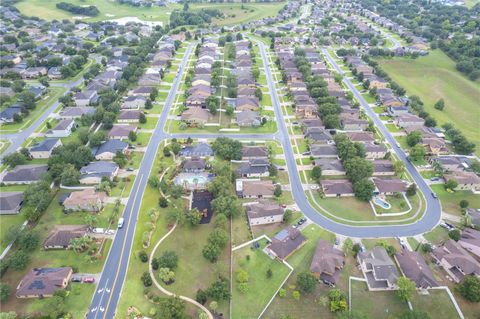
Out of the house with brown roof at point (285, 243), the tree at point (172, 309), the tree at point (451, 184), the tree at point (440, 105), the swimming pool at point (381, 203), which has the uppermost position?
the tree at point (440, 105)

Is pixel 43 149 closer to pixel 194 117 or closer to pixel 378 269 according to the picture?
pixel 194 117

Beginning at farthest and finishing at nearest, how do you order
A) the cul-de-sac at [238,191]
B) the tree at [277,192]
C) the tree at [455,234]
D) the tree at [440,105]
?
the tree at [440,105]
the tree at [277,192]
the tree at [455,234]
the cul-de-sac at [238,191]

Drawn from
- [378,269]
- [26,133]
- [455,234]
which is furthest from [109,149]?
[455,234]

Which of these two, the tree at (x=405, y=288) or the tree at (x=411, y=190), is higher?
the tree at (x=411, y=190)

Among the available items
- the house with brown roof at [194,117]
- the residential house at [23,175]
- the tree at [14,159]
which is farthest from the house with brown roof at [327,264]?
the tree at [14,159]

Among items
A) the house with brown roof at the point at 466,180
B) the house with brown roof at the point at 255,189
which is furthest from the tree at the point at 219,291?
the house with brown roof at the point at 466,180

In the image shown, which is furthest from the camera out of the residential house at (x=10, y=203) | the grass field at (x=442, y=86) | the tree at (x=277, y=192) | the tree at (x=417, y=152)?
the grass field at (x=442, y=86)

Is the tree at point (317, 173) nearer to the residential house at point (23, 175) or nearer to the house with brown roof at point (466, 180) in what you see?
the house with brown roof at point (466, 180)

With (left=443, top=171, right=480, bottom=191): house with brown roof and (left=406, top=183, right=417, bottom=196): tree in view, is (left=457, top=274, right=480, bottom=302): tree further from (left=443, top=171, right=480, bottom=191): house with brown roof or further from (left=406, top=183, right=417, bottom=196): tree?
(left=443, top=171, right=480, bottom=191): house with brown roof

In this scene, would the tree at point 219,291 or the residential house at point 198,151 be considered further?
the residential house at point 198,151
